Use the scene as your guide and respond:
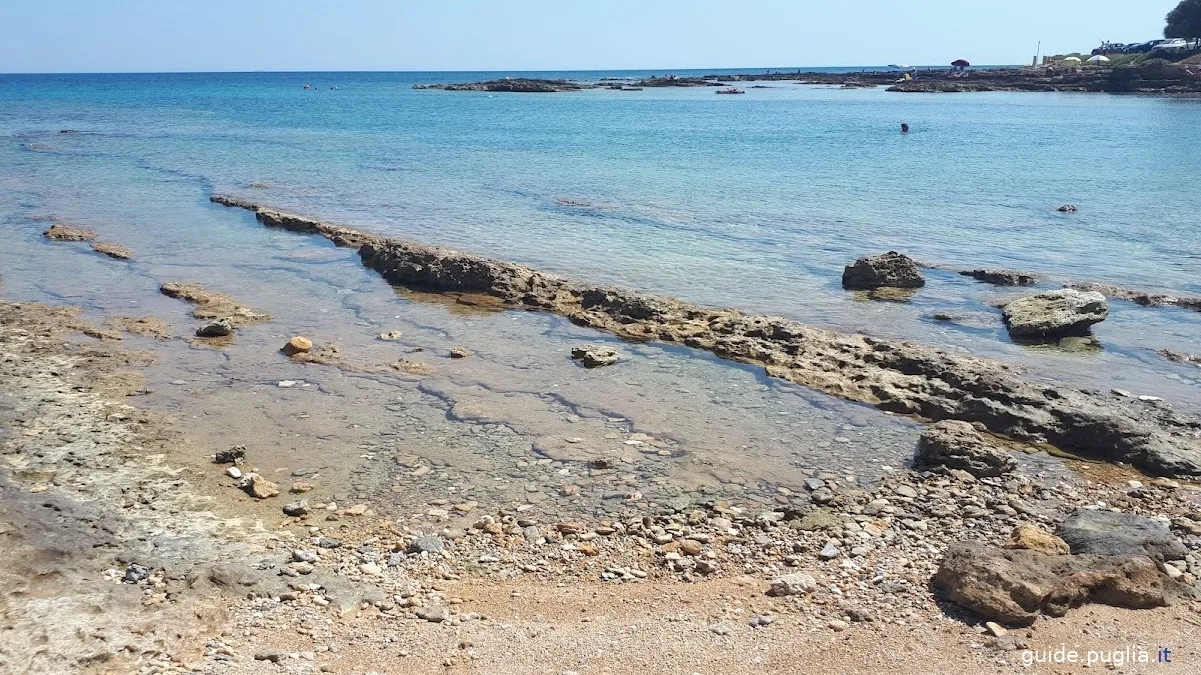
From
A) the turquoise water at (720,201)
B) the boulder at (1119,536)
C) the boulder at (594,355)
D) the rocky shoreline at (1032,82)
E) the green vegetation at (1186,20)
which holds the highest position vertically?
the green vegetation at (1186,20)

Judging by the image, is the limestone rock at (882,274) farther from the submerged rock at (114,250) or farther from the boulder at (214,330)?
the submerged rock at (114,250)

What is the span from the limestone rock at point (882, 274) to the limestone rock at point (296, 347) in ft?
28.2

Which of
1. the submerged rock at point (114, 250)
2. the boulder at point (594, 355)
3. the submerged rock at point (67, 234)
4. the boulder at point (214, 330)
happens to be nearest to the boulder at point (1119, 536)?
the boulder at point (594, 355)

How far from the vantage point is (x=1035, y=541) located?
21.3 ft

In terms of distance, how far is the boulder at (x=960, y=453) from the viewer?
25.9 ft

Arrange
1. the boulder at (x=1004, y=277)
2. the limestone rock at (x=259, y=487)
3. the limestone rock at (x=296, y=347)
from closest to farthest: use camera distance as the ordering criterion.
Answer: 1. the limestone rock at (x=259, y=487)
2. the limestone rock at (x=296, y=347)
3. the boulder at (x=1004, y=277)

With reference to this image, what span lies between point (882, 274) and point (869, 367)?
4.70 meters

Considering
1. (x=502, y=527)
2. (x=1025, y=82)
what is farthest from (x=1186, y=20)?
(x=502, y=527)

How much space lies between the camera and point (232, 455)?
8039 mm

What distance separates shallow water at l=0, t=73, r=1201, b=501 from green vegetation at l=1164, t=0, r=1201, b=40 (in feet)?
215

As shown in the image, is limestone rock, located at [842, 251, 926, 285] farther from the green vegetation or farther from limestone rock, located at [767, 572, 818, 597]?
the green vegetation

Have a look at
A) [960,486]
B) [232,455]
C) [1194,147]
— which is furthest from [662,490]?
[1194,147]

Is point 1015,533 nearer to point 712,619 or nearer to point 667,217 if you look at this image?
point 712,619

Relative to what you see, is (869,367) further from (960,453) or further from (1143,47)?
(1143,47)
